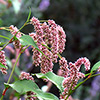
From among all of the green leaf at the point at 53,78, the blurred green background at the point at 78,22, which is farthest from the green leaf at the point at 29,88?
the blurred green background at the point at 78,22

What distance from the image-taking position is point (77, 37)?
3.83 meters

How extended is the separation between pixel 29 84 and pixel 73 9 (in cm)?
339

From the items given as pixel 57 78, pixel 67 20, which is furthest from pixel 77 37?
pixel 57 78

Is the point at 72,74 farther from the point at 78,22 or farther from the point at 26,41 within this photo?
the point at 78,22

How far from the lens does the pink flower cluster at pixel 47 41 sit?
602 millimetres

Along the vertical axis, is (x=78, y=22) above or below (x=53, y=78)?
above

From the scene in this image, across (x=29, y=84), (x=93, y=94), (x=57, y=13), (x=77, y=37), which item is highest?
(x=57, y=13)

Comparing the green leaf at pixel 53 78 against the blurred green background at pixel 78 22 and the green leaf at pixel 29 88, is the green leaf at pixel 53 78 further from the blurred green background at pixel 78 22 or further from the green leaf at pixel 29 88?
the blurred green background at pixel 78 22

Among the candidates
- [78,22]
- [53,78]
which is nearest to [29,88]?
[53,78]

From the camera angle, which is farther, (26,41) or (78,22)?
(78,22)

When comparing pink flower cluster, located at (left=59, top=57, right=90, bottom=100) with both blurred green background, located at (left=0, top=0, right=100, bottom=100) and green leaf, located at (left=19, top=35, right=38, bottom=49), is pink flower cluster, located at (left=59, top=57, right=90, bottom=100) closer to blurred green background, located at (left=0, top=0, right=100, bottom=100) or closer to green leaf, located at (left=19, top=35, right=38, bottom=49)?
green leaf, located at (left=19, top=35, right=38, bottom=49)

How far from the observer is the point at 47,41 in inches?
24.6

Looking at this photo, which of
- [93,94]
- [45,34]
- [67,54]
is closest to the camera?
[45,34]

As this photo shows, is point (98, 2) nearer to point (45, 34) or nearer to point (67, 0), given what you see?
point (67, 0)
